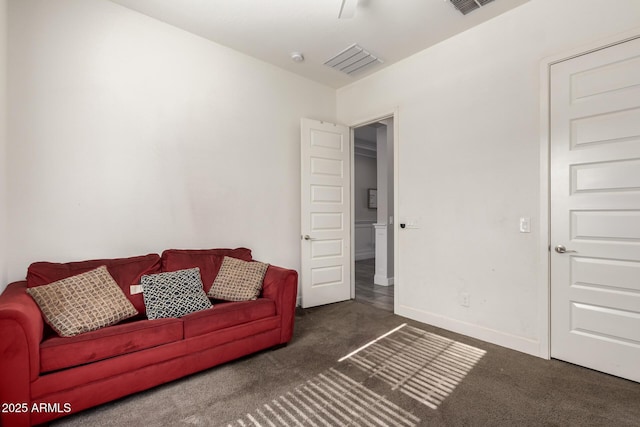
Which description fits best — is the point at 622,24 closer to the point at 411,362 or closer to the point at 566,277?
the point at 566,277

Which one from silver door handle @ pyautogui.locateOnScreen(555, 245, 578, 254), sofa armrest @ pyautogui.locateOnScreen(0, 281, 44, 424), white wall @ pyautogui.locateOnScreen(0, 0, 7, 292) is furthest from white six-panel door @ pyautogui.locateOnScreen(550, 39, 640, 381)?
white wall @ pyautogui.locateOnScreen(0, 0, 7, 292)

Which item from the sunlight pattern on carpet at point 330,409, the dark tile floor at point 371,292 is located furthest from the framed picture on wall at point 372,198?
the sunlight pattern on carpet at point 330,409

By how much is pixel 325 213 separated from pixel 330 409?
92.9 inches

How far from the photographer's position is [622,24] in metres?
2.08

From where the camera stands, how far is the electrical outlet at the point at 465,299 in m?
2.87

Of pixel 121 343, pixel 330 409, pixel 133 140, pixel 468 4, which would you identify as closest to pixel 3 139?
pixel 133 140

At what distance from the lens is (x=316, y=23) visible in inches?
109

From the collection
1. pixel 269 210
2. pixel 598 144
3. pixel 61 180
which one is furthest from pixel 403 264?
pixel 61 180

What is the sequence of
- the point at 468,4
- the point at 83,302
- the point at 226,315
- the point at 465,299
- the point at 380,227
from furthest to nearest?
the point at 380,227, the point at 465,299, the point at 468,4, the point at 226,315, the point at 83,302

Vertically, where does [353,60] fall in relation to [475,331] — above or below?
above

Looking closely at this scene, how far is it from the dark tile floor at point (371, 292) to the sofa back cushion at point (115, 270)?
103 inches

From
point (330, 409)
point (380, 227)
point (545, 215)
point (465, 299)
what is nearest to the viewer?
point (330, 409)

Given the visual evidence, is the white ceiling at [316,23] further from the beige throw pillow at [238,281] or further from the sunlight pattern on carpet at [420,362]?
the sunlight pattern on carpet at [420,362]

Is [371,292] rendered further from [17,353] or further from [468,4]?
[17,353]
